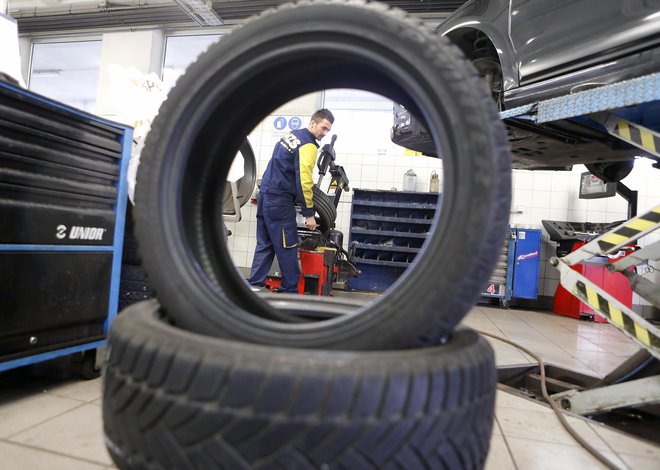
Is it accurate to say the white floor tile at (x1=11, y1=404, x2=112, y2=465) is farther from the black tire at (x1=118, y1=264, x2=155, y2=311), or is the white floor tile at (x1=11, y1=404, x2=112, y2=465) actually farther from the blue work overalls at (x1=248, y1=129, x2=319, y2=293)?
the blue work overalls at (x1=248, y1=129, x2=319, y2=293)

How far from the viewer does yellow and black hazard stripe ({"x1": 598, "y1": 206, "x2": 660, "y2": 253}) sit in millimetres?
1490

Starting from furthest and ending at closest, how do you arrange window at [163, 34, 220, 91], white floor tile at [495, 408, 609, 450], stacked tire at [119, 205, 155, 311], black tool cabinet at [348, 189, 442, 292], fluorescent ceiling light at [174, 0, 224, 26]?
window at [163, 34, 220, 91], fluorescent ceiling light at [174, 0, 224, 26], black tool cabinet at [348, 189, 442, 292], stacked tire at [119, 205, 155, 311], white floor tile at [495, 408, 609, 450]

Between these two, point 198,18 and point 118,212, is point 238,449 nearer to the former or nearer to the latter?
point 118,212

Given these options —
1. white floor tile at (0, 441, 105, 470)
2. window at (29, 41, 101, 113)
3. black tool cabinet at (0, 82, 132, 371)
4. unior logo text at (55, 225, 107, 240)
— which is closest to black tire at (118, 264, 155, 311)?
black tool cabinet at (0, 82, 132, 371)

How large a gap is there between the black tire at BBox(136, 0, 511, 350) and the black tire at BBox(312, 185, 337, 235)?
3.03 metres

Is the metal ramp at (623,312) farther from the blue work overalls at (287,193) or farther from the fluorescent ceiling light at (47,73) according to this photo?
the fluorescent ceiling light at (47,73)

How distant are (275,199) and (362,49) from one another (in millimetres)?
2519

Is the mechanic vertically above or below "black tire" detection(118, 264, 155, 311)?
above

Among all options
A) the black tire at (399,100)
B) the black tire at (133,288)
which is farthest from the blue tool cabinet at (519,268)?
the black tire at (399,100)

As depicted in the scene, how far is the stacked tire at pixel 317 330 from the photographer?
44cm

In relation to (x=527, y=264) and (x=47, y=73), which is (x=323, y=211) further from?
(x=47, y=73)

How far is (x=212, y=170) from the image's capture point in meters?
0.80

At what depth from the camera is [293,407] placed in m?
0.43

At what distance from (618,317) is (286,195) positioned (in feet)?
7.27
